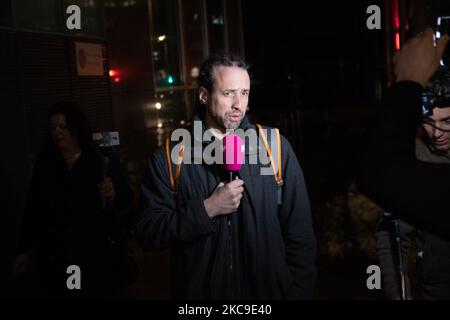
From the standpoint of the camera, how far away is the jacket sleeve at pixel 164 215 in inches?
101

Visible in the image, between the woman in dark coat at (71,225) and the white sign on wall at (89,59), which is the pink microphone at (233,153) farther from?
the white sign on wall at (89,59)

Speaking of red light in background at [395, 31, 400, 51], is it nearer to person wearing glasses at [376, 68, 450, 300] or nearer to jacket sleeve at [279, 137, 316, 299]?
person wearing glasses at [376, 68, 450, 300]

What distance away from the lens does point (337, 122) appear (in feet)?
79.3

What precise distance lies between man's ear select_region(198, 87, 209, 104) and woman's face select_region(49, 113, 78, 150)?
1.52m

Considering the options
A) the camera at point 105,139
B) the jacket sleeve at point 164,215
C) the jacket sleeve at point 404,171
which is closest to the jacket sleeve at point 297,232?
the jacket sleeve at point 164,215

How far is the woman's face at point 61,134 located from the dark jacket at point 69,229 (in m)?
0.17

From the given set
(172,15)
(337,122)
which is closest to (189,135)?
(172,15)

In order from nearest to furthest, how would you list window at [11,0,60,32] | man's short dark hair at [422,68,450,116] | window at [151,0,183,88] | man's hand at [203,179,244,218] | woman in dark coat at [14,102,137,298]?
man's short dark hair at [422,68,450,116], man's hand at [203,179,244,218], woman in dark coat at [14,102,137,298], window at [11,0,60,32], window at [151,0,183,88]

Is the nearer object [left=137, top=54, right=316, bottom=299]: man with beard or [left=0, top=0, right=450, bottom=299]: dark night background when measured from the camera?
[left=137, top=54, right=316, bottom=299]: man with beard

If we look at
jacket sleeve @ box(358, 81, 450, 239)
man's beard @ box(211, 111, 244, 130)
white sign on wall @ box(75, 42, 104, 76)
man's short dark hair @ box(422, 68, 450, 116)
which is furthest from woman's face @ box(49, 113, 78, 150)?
white sign on wall @ box(75, 42, 104, 76)

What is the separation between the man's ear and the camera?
3064mm

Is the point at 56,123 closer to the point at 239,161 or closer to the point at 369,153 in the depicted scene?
the point at 239,161

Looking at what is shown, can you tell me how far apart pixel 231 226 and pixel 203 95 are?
891 mm
